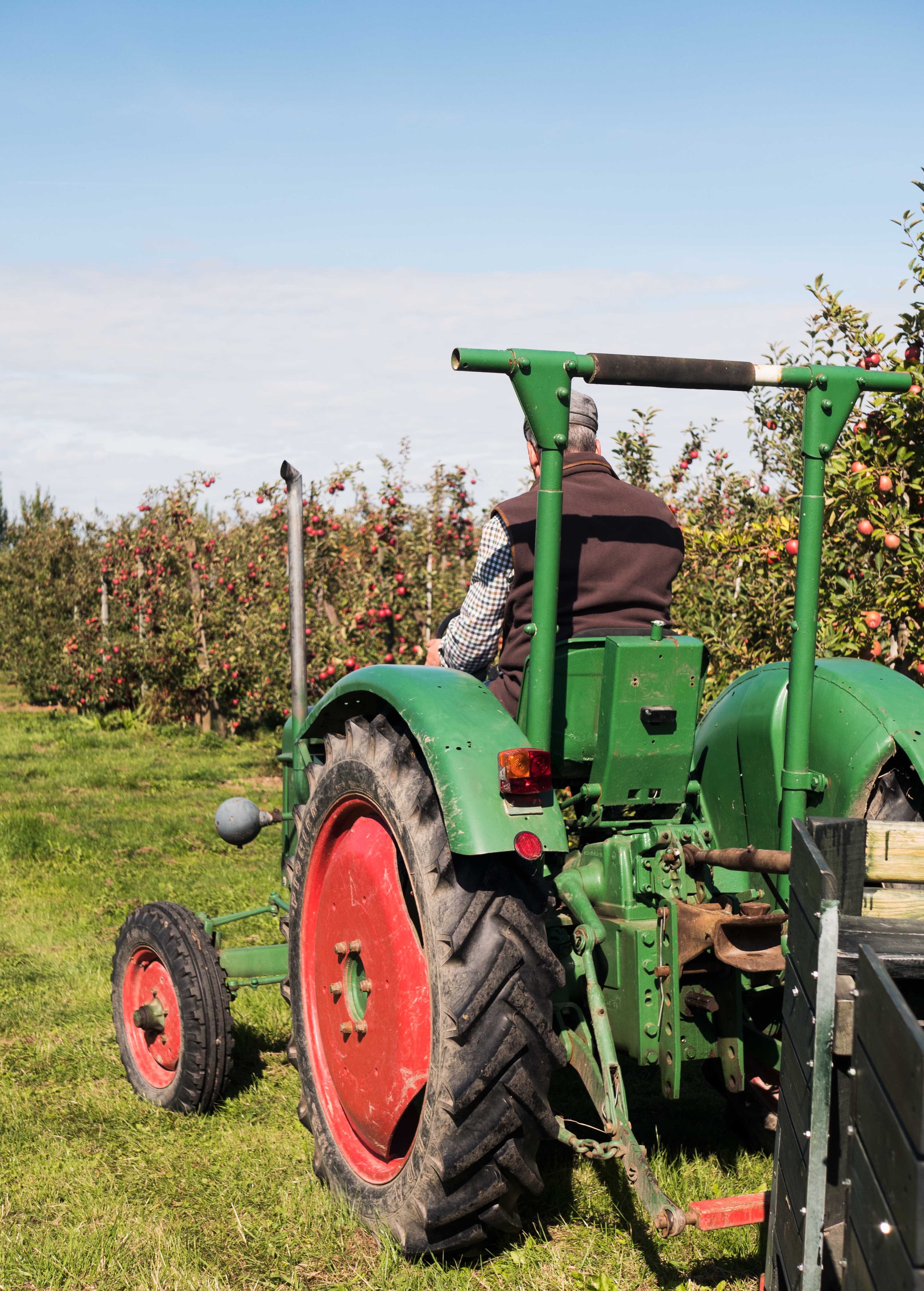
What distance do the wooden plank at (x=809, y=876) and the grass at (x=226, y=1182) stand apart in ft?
3.52

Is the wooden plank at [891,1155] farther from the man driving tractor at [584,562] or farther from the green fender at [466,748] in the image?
the man driving tractor at [584,562]

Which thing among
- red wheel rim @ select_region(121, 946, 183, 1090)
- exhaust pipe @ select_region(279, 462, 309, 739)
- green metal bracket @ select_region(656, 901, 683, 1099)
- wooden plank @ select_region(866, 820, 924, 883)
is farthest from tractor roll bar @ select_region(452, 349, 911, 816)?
red wheel rim @ select_region(121, 946, 183, 1090)

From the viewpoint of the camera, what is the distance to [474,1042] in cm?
233

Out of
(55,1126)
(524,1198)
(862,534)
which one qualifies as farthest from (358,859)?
(862,534)

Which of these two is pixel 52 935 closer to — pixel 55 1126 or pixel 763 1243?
pixel 55 1126

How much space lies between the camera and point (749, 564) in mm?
5914

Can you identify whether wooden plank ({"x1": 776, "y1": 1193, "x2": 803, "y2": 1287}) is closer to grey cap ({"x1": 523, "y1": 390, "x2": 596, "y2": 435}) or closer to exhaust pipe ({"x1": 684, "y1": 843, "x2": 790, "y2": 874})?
exhaust pipe ({"x1": 684, "y1": 843, "x2": 790, "y2": 874})

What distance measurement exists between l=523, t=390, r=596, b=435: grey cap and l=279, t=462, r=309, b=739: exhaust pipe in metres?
1.02

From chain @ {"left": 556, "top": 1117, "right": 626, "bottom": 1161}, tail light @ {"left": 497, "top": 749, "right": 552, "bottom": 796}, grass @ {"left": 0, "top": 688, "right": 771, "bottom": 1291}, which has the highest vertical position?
tail light @ {"left": 497, "top": 749, "right": 552, "bottom": 796}

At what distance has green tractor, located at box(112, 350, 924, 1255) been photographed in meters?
2.36

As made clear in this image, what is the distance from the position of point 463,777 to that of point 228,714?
1258 cm

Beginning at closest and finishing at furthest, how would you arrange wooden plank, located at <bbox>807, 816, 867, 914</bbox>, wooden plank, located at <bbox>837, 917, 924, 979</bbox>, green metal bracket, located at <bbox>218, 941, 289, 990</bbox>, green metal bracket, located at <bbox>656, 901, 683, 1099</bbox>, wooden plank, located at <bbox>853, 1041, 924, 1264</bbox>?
1. wooden plank, located at <bbox>853, 1041, 924, 1264</bbox>
2. wooden plank, located at <bbox>837, 917, 924, 979</bbox>
3. wooden plank, located at <bbox>807, 816, 867, 914</bbox>
4. green metal bracket, located at <bbox>656, 901, 683, 1099</bbox>
5. green metal bracket, located at <bbox>218, 941, 289, 990</bbox>

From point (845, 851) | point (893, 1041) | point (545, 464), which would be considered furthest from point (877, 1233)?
point (545, 464)

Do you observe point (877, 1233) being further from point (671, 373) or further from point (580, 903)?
point (671, 373)
